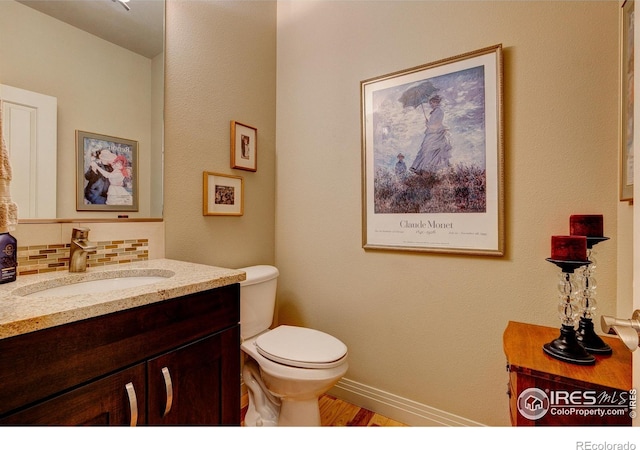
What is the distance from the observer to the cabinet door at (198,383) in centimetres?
86

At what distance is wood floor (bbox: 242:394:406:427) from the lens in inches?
61.6

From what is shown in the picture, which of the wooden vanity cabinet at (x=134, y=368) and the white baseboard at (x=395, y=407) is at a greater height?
the wooden vanity cabinet at (x=134, y=368)

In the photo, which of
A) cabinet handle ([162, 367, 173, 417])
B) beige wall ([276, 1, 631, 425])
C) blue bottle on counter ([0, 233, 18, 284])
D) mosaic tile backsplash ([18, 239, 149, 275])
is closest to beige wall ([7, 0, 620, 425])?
beige wall ([276, 1, 631, 425])

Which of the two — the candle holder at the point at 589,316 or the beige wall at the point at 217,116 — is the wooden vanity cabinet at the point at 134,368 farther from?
the candle holder at the point at 589,316

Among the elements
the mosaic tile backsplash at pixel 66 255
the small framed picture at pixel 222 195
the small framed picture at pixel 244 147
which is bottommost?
the mosaic tile backsplash at pixel 66 255

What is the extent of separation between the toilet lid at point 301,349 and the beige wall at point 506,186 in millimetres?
324

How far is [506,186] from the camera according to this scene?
1325 millimetres

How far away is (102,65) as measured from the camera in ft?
4.06

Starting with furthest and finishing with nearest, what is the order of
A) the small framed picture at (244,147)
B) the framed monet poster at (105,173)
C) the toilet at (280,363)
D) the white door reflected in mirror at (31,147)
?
the small framed picture at (244,147), the toilet at (280,363), the framed monet poster at (105,173), the white door reflected in mirror at (31,147)

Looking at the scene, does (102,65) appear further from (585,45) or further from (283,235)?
(585,45)

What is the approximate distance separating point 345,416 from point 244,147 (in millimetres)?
1653

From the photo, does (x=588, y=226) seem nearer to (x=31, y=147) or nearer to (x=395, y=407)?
(x=395, y=407)

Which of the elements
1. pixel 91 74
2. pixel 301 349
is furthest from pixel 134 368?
pixel 91 74

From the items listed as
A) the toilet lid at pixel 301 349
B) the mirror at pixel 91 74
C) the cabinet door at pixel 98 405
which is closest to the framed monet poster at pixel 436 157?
the toilet lid at pixel 301 349
